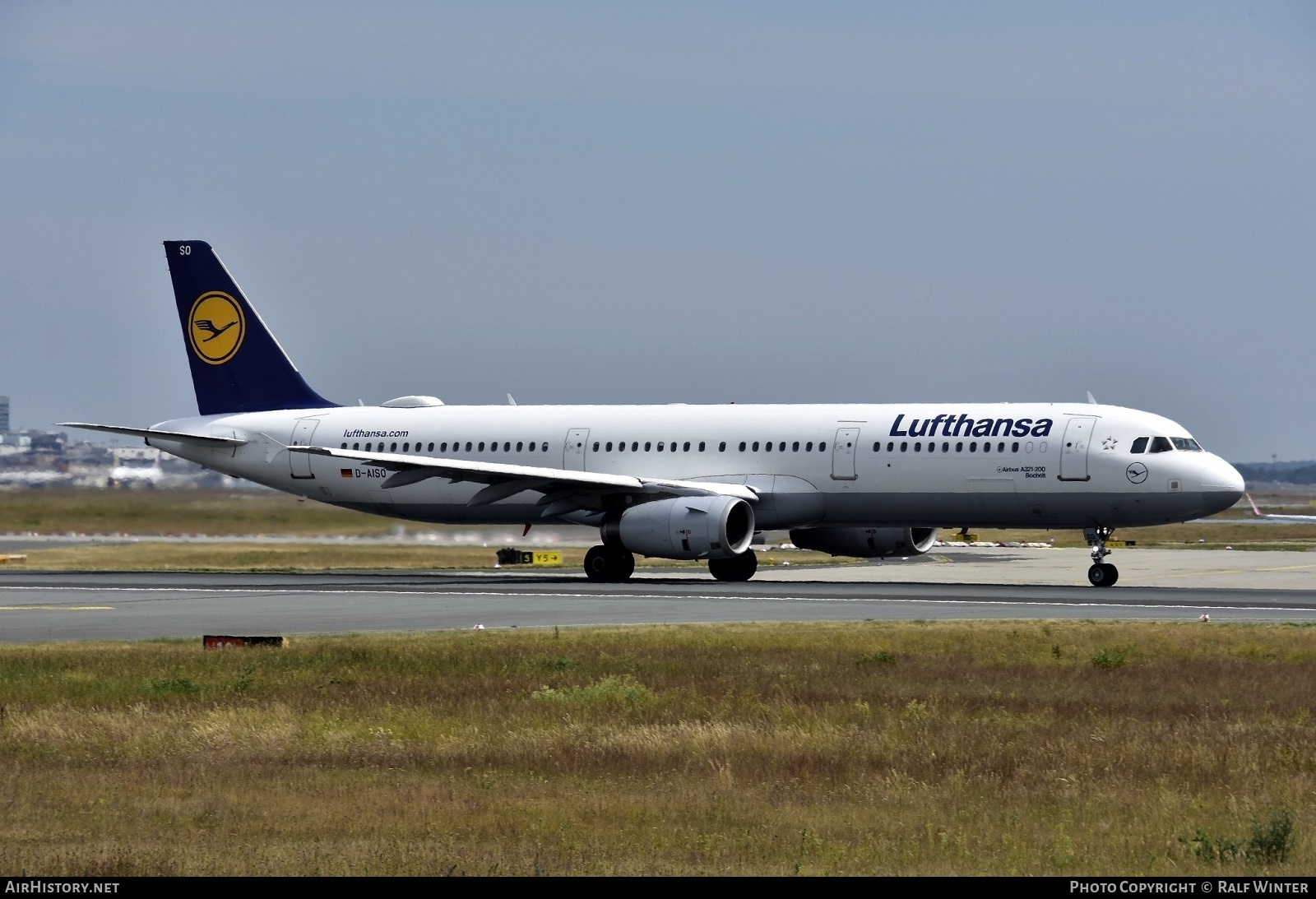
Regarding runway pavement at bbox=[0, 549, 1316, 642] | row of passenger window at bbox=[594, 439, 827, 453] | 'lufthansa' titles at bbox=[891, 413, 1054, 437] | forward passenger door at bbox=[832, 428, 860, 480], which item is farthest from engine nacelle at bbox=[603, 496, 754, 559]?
'lufthansa' titles at bbox=[891, 413, 1054, 437]

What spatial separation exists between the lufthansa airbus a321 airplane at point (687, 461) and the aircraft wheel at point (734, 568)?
4 centimetres

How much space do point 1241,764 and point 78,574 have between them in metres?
39.4

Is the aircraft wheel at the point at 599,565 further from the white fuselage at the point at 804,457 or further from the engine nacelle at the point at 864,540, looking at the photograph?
the engine nacelle at the point at 864,540

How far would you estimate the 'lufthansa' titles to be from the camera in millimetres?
40906

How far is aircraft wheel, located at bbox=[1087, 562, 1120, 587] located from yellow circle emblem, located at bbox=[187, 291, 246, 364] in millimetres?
26095

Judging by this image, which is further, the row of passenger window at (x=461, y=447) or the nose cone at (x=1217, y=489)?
the row of passenger window at (x=461, y=447)

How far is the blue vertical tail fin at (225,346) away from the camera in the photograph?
52375mm

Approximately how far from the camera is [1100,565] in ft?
136

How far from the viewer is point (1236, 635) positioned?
26.5m

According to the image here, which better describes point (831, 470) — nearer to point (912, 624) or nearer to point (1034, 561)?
point (912, 624)

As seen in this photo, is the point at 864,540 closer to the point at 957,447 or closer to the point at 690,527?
the point at 957,447

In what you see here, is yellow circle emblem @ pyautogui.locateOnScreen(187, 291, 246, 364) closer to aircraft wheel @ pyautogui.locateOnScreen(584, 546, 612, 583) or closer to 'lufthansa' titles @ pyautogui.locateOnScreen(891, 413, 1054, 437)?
aircraft wheel @ pyautogui.locateOnScreen(584, 546, 612, 583)

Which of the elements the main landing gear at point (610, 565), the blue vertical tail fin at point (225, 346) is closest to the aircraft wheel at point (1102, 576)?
the main landing gear at point (610, 565)
